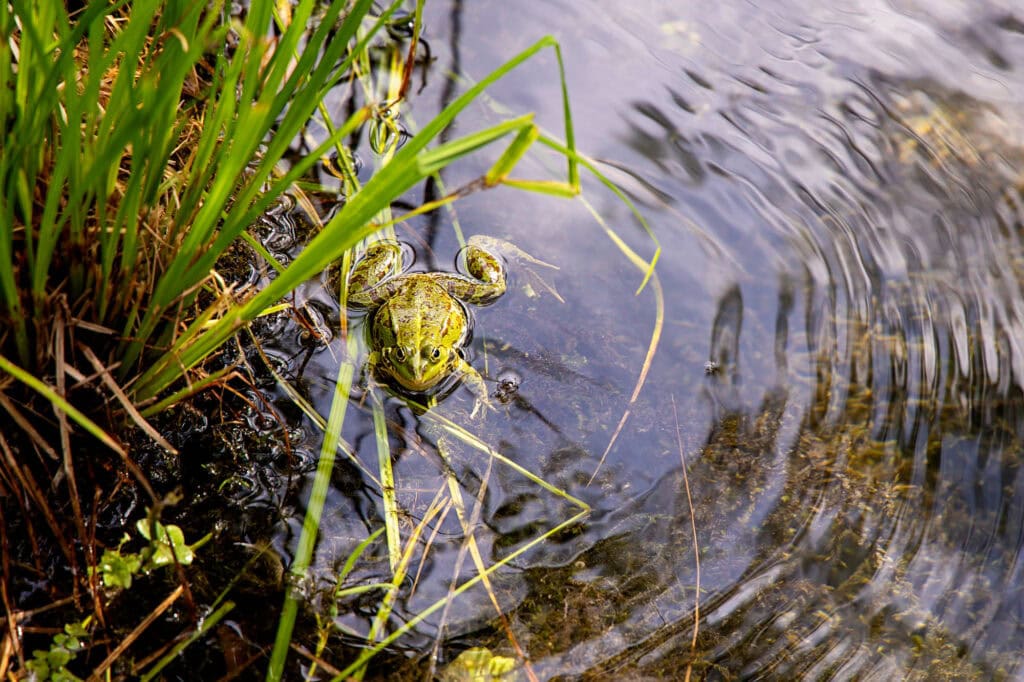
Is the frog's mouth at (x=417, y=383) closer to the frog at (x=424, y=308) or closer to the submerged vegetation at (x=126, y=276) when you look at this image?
the frog at (x=424, y=308)

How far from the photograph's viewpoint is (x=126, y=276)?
2172 mm

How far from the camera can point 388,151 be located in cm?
391

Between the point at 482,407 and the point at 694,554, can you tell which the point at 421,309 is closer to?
the point at 482,407

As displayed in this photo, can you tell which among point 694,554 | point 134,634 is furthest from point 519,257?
point 134,634

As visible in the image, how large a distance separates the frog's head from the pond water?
0.15 m

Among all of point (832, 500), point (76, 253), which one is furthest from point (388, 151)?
point (832, 500)

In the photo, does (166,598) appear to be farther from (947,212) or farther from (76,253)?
(947,212)

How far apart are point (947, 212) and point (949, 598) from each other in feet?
6.74

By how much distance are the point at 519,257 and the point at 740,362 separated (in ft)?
3.60

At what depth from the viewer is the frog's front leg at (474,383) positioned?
3.21m

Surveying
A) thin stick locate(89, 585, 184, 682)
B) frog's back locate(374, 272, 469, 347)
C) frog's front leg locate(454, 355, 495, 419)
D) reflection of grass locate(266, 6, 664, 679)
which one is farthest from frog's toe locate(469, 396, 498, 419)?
thin stick locate(89, 585, 184, 682)

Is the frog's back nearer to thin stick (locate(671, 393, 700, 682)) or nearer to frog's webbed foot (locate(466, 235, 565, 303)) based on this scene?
frog's webbed foot (locate(466, 235, 565, 303))

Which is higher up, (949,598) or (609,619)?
(949,598)

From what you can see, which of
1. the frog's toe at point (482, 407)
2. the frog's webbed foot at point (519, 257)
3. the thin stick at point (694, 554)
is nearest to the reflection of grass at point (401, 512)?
the frog's toe at point (482, 407)
